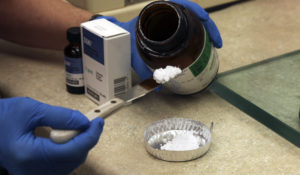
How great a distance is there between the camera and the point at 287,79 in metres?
0.98

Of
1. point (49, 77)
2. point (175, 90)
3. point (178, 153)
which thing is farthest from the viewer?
point (49, 77)

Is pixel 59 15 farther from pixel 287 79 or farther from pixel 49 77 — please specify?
pixel 287 79

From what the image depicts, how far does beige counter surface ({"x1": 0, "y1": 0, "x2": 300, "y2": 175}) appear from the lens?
773 millimetres

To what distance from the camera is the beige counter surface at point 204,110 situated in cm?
77

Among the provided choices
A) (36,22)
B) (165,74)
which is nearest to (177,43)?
(165,74)

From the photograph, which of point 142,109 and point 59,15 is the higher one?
point 59,15

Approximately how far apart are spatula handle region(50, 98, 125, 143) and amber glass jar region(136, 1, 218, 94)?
0.11 meters

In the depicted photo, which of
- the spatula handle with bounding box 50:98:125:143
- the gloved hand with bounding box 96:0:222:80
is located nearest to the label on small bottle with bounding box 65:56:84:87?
the gloved hand with bounding box 96:0:222:80

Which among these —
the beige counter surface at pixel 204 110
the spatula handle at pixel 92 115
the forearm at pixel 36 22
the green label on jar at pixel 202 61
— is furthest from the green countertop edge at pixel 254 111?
the forearm at pixel 36 22

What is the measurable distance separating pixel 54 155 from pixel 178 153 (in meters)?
0.22

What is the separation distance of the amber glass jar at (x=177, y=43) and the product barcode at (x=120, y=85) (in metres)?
0.10

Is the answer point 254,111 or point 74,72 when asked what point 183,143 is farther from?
point 74,72

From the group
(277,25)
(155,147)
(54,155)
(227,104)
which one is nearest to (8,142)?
(54,155)

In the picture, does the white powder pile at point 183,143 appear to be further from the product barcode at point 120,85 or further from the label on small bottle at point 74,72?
the label on small bottle at point 74,72
